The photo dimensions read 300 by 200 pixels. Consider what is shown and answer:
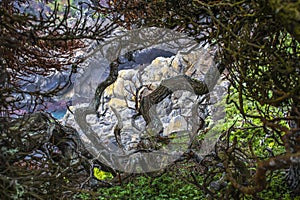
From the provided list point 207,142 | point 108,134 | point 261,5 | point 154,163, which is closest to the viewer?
point 261,5

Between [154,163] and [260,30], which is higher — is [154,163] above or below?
below

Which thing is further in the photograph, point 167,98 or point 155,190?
point 167,98

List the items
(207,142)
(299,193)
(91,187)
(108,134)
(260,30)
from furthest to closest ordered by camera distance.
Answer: (108,134) → (207,142) → (91,187) → (299,193) → (260,30)

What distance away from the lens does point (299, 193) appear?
9.69 ft

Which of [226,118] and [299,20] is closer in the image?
[299,20]

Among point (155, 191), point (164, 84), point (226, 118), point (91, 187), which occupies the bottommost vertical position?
point (155, 191)

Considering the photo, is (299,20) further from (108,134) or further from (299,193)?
(108,134)

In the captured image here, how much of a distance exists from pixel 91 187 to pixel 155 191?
98cm

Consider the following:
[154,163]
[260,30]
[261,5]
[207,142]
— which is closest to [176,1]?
[260,30]

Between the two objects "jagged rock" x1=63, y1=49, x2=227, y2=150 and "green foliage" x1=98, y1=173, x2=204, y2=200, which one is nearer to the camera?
"green foliage" x1=98, y1=173, x2=204, y2=200

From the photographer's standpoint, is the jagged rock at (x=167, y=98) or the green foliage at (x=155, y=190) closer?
the green foliage at (x=155, y=190)

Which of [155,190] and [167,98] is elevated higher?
[167,98]

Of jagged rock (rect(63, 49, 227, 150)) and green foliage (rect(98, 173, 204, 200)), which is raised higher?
jagged rock (rect(63, 49, 227, 150))

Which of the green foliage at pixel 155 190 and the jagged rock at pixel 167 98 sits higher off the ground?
the jagged rock at pixel 167 98
